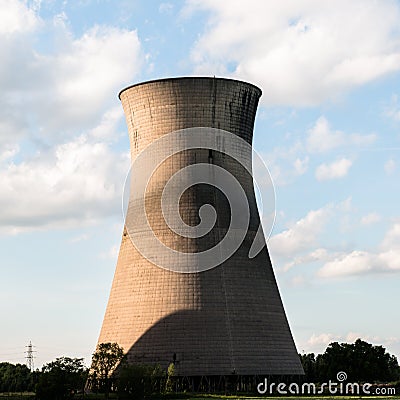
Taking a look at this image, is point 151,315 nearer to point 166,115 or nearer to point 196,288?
point 196,288

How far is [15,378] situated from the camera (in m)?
56.6

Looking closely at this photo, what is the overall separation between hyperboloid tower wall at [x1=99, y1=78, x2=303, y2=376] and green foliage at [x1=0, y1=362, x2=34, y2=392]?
1935 centimetres

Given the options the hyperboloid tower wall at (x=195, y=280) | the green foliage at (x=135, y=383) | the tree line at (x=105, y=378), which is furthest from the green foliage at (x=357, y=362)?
the green foliage at (x=135, y=383)

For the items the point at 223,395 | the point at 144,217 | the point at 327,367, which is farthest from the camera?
the point at 327,367

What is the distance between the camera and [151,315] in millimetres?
33750

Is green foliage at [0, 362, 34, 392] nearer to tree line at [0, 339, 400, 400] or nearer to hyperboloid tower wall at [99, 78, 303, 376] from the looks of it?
tree line at [0, 339, 400, 400]

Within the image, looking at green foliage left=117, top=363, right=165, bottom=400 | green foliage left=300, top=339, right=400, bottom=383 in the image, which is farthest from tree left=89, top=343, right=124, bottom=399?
green foliage left=300, top=339, right=400, bottom=383

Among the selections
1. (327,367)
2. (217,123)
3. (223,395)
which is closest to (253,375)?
(223,395)

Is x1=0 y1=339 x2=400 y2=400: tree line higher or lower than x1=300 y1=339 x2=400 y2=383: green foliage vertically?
lower

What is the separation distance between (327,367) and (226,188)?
1649 centimetres

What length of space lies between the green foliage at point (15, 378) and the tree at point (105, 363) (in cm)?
1763

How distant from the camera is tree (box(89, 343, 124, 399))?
110ft

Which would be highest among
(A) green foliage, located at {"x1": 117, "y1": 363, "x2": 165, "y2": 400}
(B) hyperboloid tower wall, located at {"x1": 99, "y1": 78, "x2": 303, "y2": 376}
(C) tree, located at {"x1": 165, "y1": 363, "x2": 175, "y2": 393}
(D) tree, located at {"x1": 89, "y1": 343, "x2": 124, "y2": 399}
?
(B) hyperboloid tower wall, located at {"x1": 99, "y1": 78, "x2": 303, "y2": 376}

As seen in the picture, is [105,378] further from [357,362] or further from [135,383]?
[357,362]
